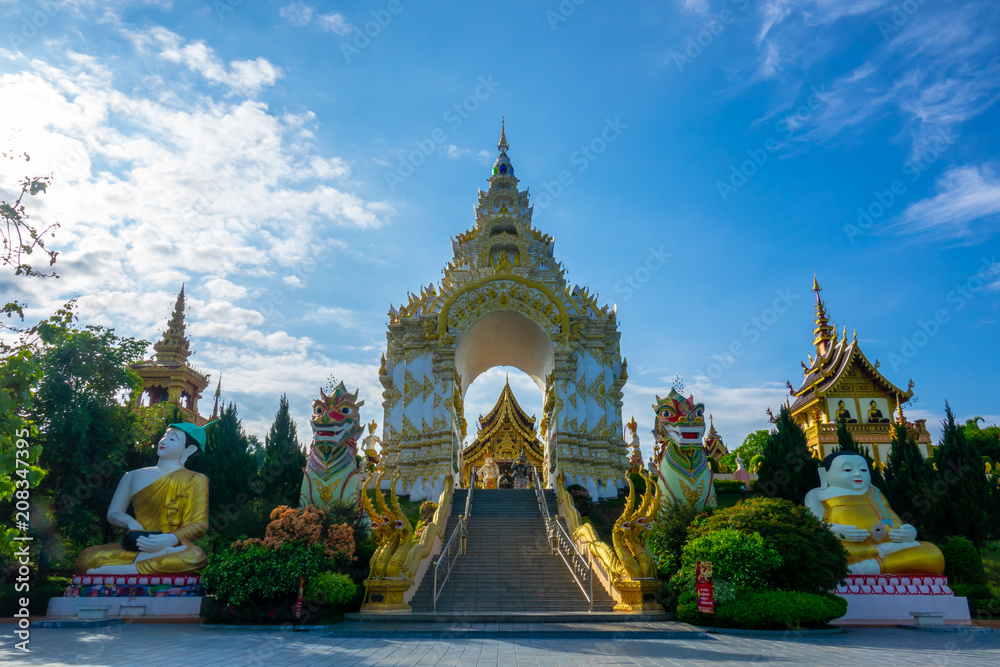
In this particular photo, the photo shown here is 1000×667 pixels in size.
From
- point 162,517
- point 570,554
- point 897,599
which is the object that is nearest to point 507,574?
point 570,554

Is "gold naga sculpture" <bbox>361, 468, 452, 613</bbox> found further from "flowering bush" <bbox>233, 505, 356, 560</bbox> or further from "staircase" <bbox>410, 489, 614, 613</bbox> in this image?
"flowering bush" <bbox>233, 505, 356, 560</bbox>

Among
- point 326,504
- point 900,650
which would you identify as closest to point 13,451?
point 326,504

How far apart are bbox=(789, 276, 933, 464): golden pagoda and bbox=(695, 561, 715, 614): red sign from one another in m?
27.5

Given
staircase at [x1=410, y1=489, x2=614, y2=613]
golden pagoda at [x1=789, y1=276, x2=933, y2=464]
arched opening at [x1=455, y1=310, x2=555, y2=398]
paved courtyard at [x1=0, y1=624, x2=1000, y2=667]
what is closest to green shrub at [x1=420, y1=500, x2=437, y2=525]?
staircase at [x1=410, y1=489, x2=614, y2=613]

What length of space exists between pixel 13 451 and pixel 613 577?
11270mm

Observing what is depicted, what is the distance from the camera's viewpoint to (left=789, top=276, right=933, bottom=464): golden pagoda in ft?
118

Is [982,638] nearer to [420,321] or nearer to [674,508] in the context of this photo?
[674,508]

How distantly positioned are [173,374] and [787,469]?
128 ft

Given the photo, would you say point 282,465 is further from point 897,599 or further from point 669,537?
point 897,599

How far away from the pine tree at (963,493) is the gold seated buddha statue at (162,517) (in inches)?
800

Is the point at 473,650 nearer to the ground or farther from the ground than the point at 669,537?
nearer to the ground

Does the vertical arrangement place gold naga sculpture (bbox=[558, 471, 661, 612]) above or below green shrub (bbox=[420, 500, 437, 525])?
below

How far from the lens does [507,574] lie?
51.2ft

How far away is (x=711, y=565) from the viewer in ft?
39.5
